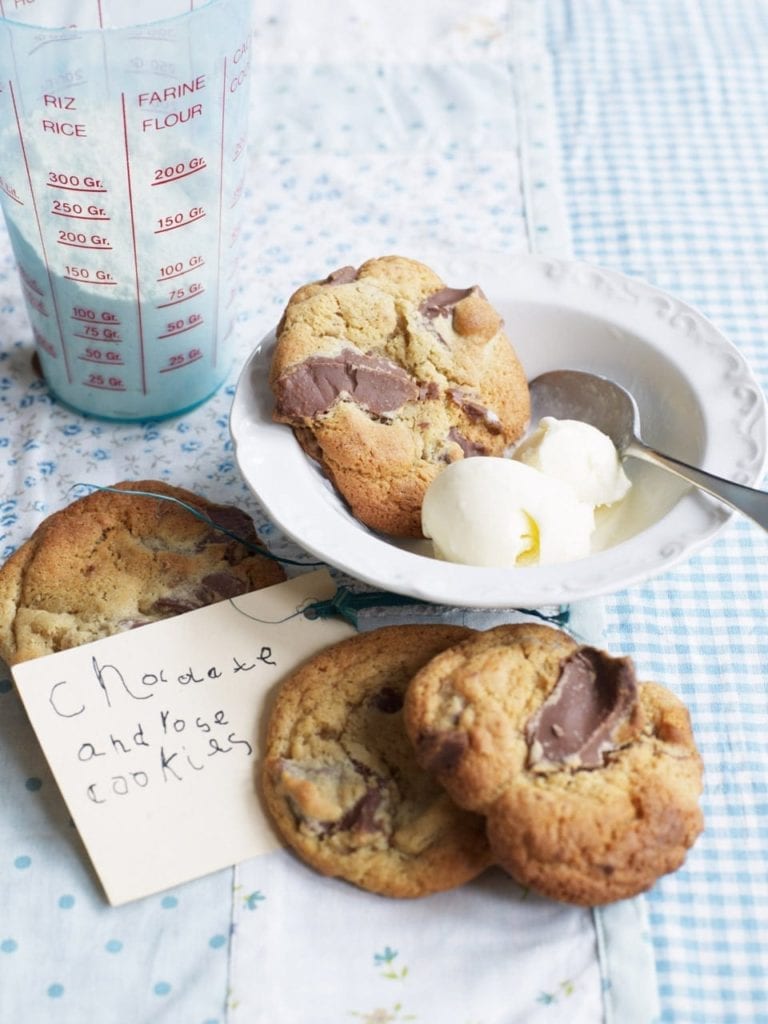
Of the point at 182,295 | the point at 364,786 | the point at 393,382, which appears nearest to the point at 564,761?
the point at 364,786

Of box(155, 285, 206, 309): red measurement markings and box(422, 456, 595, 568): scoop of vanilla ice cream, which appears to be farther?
box(155, 285, 206, 309): red measurement markings

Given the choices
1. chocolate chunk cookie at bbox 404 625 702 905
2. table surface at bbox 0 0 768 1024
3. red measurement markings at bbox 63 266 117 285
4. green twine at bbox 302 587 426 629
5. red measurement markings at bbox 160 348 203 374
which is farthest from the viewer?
red measurement markings at bbox 160 348 203 374

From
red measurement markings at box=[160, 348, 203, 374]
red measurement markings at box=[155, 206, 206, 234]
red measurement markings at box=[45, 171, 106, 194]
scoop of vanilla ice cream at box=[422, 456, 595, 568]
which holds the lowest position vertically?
red measurement markings at box=[160, 348, 203, 374]

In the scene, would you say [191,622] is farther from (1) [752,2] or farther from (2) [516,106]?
(1) [752,2]

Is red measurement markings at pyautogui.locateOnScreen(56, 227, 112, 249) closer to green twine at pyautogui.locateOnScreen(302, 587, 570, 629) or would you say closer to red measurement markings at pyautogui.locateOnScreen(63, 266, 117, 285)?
red measurement markings at pyautogui.locateOnScreen(63, 266, 117, 285)

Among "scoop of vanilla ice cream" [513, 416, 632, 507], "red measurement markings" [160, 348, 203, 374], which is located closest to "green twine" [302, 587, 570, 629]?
"scoop of vanilla ice cream" [513, 416, 632, 507]

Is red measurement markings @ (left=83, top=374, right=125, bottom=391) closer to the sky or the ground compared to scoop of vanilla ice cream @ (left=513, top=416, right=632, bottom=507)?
closer to the ground

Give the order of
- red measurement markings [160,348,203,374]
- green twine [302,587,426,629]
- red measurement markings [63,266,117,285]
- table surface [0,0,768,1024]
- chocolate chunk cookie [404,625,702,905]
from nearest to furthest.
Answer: chocolate chunk cookie [404,625,702,905]
table surface [0,0,768,1024]
green twine [302,587,426,629]
red measurement markings [63,266,117,285]
red measurement markings [160,348,203,374]
